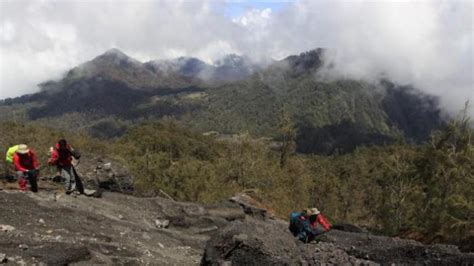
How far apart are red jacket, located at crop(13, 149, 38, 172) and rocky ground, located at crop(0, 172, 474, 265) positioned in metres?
1.00

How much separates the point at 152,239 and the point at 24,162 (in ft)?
19.2

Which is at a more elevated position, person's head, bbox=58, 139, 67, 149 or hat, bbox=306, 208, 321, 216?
person's head, bbox=58, 139, 67, 149

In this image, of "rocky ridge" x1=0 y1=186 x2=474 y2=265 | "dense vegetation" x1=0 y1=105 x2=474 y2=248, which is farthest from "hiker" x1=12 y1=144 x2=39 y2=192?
"dense vegetation" x1=0 y1=105 x2=474 y2=248

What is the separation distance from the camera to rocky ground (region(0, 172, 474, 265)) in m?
13.7

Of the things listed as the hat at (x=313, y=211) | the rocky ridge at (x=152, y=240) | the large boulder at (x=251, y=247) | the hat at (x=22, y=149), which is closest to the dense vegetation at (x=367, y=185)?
the rocky ridge at (x=152, y=240)

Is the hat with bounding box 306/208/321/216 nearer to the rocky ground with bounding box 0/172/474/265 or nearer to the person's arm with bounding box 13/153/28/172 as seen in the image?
the rocky ground with bounding box 0/172/474/265

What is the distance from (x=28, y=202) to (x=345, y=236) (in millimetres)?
13167

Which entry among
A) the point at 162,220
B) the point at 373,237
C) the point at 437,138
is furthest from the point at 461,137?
the point at 162,220

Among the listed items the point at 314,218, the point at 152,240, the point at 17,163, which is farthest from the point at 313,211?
the point at 17,163

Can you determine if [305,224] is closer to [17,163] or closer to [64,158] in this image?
[64,158]

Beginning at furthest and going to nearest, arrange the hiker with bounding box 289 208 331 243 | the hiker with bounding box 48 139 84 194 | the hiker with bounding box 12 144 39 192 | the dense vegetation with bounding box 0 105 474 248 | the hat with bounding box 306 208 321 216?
the dense vegetation with bounding box 0 105 474 248 < the hiker with bounding box 48 139 84 194 < the hiker with bounding box 12 144 39 192 < the hat with bounding box 306 208 321 216 < the hiker with bounding box 289 208 331 243

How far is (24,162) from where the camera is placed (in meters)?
19.7

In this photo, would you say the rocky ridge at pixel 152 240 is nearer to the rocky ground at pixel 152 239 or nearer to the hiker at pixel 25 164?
the rocky ground at pixel 152 239

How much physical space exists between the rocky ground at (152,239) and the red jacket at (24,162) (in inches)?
39.3
